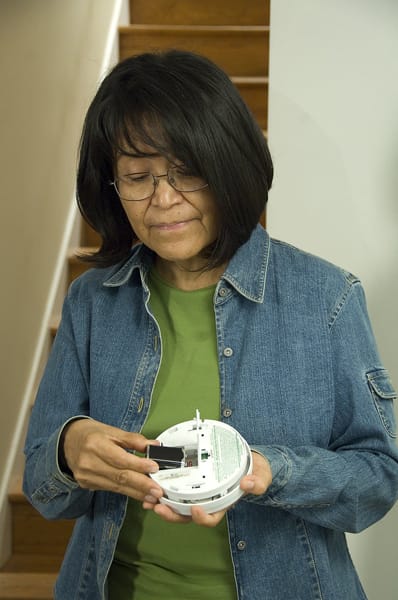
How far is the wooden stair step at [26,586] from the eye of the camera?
7.50 ft

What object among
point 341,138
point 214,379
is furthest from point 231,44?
point 214,379

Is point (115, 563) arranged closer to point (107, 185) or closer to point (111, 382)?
point (111, 382)

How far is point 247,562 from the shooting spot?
3.61 feet

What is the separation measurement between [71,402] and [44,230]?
1.67 meters

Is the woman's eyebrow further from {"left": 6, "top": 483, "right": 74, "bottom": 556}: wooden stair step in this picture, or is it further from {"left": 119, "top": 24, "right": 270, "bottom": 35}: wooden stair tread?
{"left": 119, "top": 24, "right": 270, "bottom": 35}: wooden stair tread

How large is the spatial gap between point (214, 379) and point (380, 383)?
0.21 metres

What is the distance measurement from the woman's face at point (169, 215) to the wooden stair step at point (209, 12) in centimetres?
257

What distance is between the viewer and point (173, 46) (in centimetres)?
329

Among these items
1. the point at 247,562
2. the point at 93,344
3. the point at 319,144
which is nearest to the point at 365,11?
the point at 319,144

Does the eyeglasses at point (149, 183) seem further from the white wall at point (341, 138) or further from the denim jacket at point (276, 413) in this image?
the white wall at point (341, 138)

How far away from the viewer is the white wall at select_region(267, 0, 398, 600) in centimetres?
166

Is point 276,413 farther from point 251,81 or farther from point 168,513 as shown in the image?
point 251,81

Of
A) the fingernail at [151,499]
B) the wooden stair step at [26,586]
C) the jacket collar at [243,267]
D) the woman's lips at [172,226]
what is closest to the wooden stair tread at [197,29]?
the wooden stair step at [26,586]

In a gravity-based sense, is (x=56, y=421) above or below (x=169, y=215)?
below
